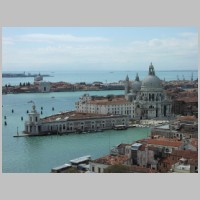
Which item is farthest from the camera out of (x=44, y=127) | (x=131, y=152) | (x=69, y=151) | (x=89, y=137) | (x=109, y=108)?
(x=109, y=108)

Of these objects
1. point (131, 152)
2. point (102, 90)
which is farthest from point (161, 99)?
point (102, 90)

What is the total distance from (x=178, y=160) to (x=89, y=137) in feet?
10.4

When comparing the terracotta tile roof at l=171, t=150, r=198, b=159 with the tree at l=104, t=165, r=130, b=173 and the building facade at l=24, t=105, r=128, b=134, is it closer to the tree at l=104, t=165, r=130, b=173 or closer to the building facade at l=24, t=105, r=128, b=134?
the tree at l=104, t=165, r=130, b=173

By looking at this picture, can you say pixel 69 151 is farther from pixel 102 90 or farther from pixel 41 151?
pixel 102 90

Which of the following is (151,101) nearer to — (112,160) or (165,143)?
(165,143)

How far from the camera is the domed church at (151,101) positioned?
1080cm

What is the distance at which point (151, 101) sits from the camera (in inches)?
438

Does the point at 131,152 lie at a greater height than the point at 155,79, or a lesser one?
lesser

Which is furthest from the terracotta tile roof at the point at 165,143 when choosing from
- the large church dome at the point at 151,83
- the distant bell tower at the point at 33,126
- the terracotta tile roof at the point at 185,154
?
the large church dome at the point at 151,83

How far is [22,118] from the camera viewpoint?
10.6 metres

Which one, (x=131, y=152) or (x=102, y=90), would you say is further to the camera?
(x=102, y=90)

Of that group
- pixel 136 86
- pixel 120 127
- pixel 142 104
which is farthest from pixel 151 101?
pixel 120 127

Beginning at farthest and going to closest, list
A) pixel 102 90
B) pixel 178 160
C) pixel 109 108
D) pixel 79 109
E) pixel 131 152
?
1. pixel 102 90
2. pixel 79 109
3. pixel 109 108
4. pixel 131 152
5. pixel 178 160

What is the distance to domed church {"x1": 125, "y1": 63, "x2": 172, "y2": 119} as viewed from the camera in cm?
1080
